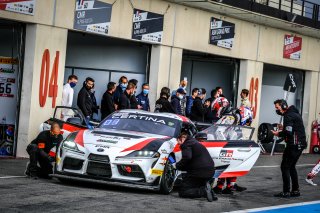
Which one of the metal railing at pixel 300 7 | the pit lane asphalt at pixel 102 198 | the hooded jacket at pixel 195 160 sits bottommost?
the pit lane asphalt at pixel 102 198

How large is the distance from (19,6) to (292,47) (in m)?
16.2

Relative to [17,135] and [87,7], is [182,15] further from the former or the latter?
[17,135]

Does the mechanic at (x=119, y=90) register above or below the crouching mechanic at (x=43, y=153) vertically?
above

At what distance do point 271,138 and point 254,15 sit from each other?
540 centimetres

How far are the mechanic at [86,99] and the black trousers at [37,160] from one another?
559 cm

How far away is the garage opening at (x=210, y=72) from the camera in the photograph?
29.9 m

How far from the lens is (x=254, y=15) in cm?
2817

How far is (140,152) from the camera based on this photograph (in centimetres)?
1358

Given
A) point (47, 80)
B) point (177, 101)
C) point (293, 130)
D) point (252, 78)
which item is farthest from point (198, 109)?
point (293, 130)

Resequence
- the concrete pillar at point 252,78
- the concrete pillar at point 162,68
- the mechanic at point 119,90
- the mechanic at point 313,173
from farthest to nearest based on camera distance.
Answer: the concrete pillar at point 252,78
the concrete pillar at point 162,68
the mechanic at point 119,90
the mechanic at point 313,173

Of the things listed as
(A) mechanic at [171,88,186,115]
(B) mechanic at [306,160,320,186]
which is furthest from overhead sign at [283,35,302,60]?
(B) mechanic at [306,160,320,186]

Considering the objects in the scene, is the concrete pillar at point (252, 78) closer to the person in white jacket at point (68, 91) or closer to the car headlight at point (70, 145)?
the person in white jacket at point (68, 91)

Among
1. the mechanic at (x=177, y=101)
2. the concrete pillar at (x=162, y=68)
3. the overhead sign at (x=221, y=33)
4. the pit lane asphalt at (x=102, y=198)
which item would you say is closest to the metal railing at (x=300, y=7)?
the overhead sign at (x=221, y=33)

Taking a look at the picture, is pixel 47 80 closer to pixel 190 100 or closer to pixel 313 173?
pixel 190 100
